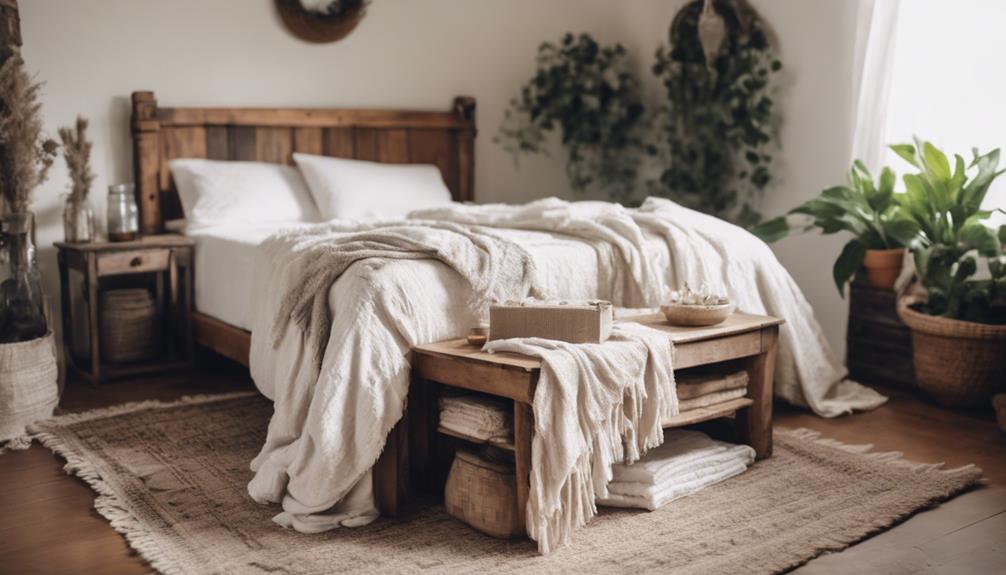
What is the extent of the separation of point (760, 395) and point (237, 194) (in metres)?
2.41

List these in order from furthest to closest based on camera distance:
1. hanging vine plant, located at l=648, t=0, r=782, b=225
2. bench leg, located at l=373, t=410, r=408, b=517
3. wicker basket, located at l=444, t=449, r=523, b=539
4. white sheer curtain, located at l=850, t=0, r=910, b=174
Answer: hanging vine plant, located at l=648, t=0, r=782, b=225, white sheer curtain, located at l=850, t=0, r=910, b=174, bench leg, located at l=373, t=410, r=408, b=517, wicker basket, located at l=444, t=449, r=523, b=539

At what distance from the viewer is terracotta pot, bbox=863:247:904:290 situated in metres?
3.79

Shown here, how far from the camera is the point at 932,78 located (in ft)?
13.0

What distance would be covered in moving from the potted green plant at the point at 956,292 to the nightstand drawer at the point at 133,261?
297 cm

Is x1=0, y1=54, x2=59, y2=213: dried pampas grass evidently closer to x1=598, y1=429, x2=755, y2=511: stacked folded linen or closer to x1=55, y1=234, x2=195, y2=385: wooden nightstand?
x1=55, y1=234, x2=195, y2=385: wooden nightstand

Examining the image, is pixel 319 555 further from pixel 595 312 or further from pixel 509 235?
pixel 509 235

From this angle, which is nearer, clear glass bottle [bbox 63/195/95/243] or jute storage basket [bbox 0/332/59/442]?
jute storage basket [bbox 0/332/59/442]

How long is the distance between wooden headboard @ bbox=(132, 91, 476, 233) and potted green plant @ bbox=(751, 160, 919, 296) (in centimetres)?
198

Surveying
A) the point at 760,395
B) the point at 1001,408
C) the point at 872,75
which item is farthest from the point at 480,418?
the point at 872,75

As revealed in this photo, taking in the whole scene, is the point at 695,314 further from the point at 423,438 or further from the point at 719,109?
the point at 719,109

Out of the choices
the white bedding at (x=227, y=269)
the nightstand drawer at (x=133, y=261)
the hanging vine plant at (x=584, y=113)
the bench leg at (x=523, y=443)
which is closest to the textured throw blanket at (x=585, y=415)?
the bench leg at (x=523, y=443)

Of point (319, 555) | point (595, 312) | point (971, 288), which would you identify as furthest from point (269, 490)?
point (971, 288)

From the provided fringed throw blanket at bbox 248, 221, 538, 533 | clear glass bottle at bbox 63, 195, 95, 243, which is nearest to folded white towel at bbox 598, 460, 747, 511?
fringed throw blanket at bbox 248, 221, 538, 533

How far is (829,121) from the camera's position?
14.5 ft
